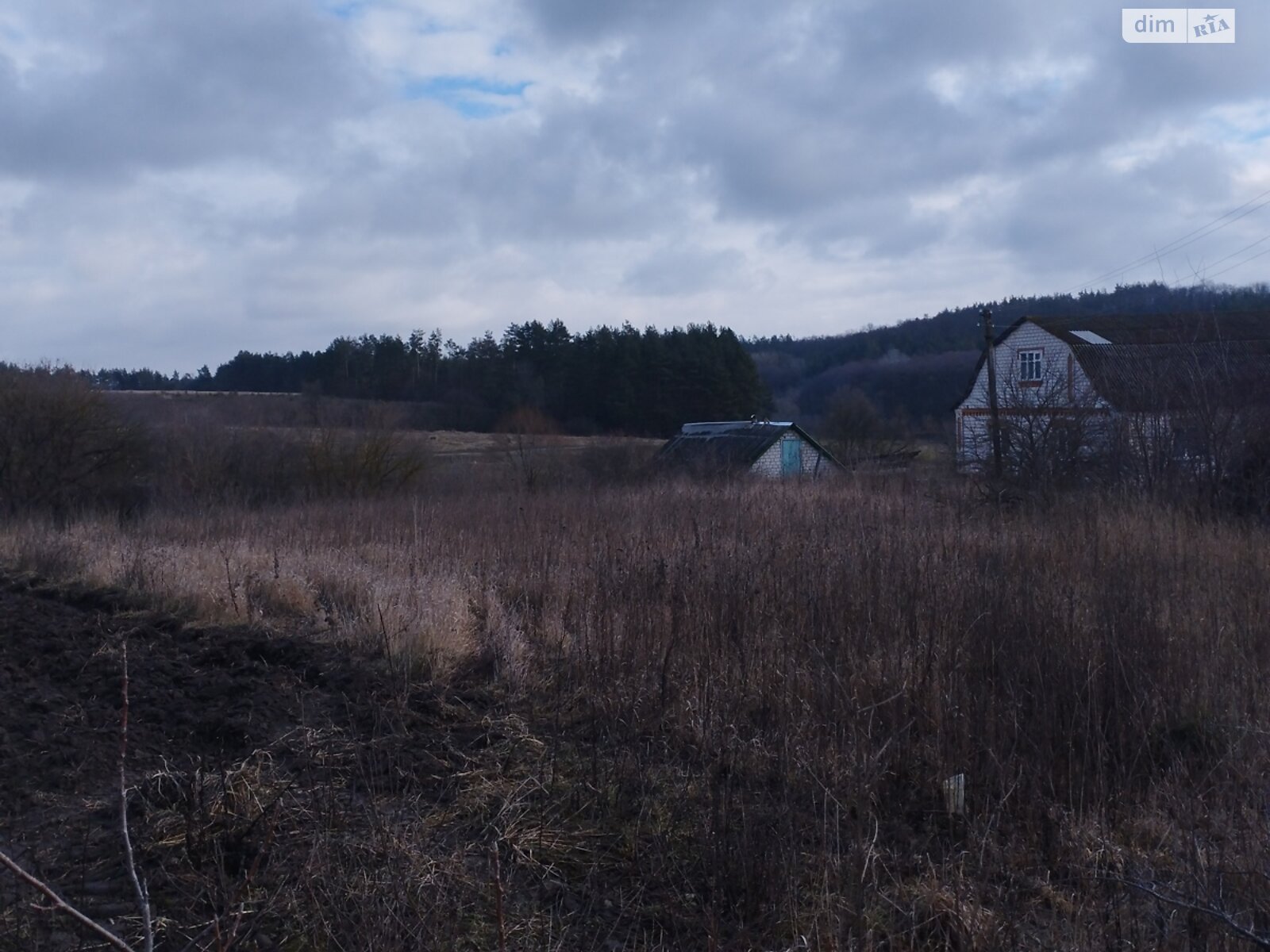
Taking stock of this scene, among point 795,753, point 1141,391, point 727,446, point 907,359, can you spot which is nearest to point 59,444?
point 727,446

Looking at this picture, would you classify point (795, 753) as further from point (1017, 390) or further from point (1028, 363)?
point (1028, 363)

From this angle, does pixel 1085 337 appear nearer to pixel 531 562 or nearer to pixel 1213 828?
pixel 531 562

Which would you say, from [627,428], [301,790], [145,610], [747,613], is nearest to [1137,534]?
[747,613]

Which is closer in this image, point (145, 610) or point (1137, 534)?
point (145, 610)

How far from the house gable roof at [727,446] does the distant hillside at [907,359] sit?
631 cm

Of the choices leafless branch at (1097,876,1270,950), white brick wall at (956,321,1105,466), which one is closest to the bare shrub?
white brick wall at (956,321,1105,466)

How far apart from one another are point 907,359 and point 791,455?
115 ft

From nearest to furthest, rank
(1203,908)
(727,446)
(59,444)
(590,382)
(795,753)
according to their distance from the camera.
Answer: (1203,908)
(795,753)
(59,444)
(727,446)
(590,382)

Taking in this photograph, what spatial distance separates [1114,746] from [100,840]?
4255 millimetres

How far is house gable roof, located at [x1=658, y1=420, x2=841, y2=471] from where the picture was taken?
85.7 ft

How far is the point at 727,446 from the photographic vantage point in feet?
93.2

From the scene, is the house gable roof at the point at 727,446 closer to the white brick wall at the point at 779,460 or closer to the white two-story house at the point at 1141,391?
the white brick wall at the point at 779,460

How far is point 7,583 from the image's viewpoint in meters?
10.5

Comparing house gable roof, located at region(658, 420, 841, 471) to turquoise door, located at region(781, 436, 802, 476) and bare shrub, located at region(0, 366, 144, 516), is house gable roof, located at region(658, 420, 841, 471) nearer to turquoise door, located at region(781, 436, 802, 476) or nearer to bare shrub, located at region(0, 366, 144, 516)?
turquoise door, located at region(781, 436, 802, 476)
